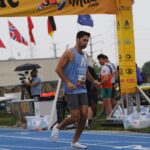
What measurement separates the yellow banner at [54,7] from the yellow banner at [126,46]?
32cm

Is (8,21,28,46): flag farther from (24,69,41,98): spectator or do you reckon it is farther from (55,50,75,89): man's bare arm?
(55,50,75,89): man's bare arm

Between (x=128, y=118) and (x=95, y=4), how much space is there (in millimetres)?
2732

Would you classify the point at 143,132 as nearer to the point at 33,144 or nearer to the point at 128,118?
the point at 128,118

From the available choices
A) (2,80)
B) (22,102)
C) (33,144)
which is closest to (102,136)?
(33,144)

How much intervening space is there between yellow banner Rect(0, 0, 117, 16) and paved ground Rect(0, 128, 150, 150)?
269 centimetres

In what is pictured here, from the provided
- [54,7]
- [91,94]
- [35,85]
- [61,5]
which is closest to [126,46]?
[91,94]

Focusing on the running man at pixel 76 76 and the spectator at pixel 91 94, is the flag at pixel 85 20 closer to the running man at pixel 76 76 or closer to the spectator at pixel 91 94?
the spectator at pixel 91 94

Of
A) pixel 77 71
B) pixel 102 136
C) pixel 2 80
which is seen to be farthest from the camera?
pixel 2 80

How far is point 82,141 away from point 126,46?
117 inches

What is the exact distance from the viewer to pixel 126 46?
1234 centimetres

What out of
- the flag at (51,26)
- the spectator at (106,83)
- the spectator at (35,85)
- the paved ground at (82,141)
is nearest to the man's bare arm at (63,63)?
the paved ground at (82,141)

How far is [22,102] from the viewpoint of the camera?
48.7ft

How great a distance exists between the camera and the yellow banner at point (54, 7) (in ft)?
39.0

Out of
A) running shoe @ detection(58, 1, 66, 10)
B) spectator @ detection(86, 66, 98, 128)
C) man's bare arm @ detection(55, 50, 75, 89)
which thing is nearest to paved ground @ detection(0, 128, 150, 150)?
spectator @ detection(86, 66, 98, 128)
